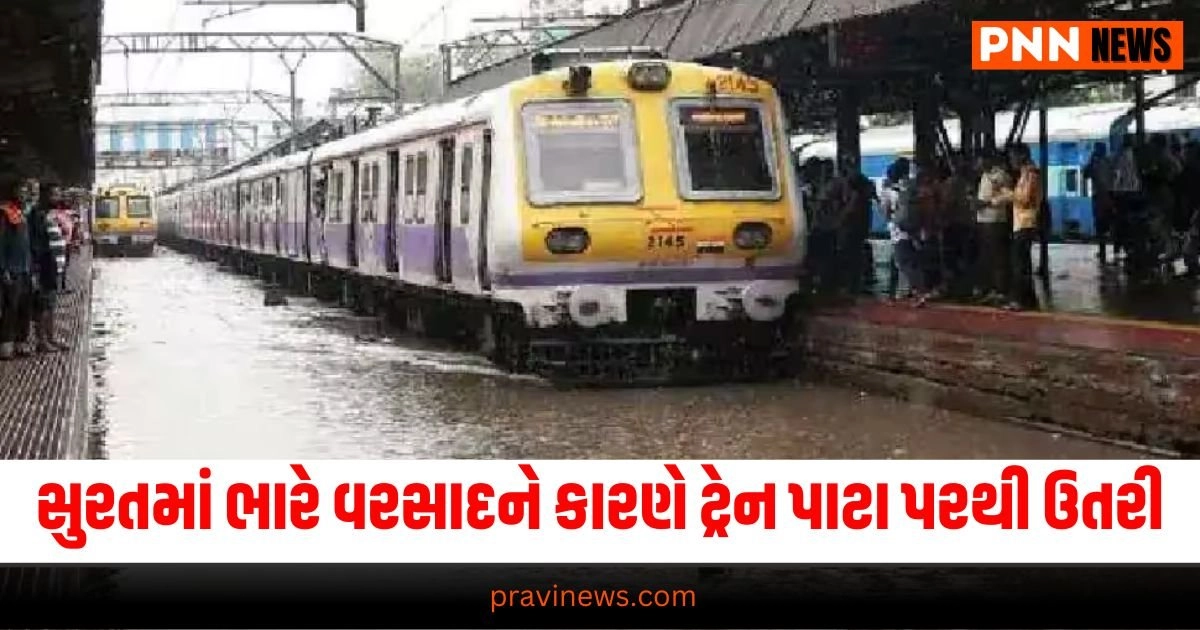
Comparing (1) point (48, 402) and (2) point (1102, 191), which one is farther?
(2) point (1102, 191)

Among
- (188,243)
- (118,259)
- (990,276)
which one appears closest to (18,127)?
(990,276)

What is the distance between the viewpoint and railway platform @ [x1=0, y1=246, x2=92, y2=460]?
A: 632cm

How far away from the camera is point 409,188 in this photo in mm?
14828

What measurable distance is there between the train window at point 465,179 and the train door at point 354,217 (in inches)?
215

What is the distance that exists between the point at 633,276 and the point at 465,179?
2065mm

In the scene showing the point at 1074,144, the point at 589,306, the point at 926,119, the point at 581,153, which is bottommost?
the point at 589,306

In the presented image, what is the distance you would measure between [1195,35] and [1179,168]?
3.18 meters

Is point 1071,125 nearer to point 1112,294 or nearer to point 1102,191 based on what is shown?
point 1102,191

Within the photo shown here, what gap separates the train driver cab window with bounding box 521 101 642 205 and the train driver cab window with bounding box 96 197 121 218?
1402 inches

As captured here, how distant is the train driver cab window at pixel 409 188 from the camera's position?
1459 cm

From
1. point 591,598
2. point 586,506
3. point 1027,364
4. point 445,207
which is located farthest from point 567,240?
point 591,598

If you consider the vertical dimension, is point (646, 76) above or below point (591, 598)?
above

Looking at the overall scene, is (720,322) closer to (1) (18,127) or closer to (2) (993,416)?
(2) (993,416)

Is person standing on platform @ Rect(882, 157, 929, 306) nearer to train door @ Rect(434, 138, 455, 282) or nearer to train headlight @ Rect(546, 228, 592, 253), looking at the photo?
train door @ Rect(434, 138, 455, 282)
